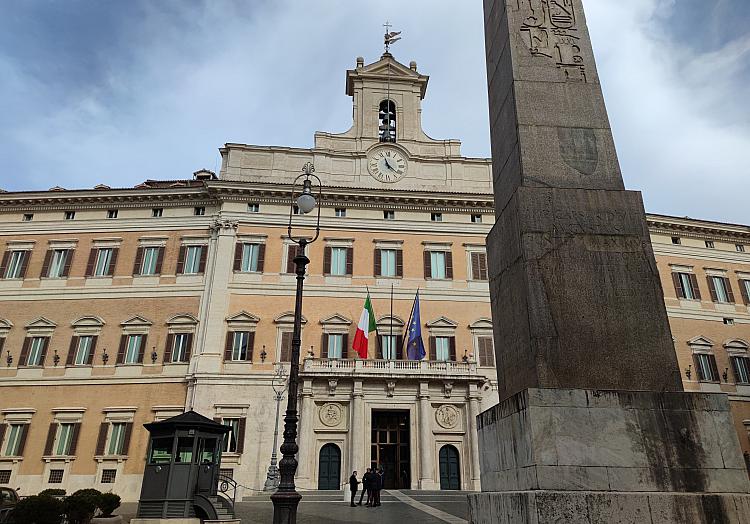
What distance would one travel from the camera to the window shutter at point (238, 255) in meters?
24.5

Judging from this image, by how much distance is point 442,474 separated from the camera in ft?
70.1

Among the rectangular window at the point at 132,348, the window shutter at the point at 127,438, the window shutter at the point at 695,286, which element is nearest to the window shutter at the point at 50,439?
the window shutter at the point at 127,438

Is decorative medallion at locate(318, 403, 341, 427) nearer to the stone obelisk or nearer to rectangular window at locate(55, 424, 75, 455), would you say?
rectangular window at locate(55, 424, 75, 455)

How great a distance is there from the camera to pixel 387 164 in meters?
26.3

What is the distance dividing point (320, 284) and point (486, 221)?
8.61 m

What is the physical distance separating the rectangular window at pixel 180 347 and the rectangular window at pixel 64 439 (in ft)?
15.7

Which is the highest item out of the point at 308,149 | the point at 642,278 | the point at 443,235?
the point at 308,149

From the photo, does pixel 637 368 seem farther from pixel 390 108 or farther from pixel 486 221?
pixel 390 108

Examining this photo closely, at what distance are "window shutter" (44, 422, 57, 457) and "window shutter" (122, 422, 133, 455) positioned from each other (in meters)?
2.90

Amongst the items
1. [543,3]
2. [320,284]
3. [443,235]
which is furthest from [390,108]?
[543,3]

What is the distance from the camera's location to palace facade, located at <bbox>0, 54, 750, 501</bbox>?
21641 millimetres

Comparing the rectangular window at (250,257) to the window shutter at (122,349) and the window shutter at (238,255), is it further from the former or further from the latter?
the window shutter at (122,349)

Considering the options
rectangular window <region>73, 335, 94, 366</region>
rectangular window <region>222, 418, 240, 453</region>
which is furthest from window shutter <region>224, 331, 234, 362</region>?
rectangular window <region>73, 335, 94, 366</region>

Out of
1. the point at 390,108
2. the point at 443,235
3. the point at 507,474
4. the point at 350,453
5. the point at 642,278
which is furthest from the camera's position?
the point at 390,108
